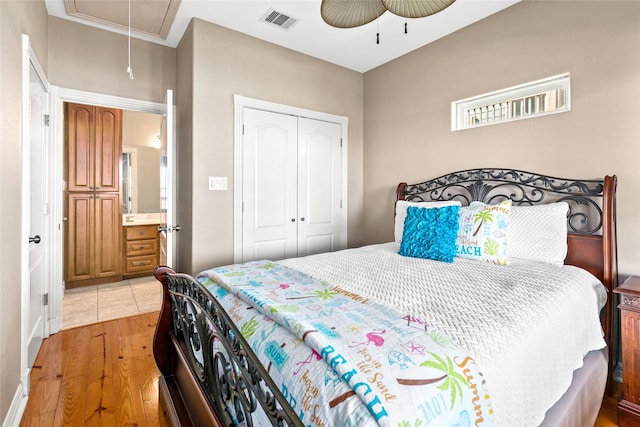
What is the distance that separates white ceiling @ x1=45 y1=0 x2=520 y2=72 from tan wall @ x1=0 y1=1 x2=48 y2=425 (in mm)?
1098

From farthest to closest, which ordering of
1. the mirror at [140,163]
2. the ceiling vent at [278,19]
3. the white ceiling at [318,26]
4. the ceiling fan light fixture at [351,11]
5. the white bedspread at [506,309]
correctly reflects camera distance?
the mirror at [140,163], the ceiling vent at [278,19], the white ceiling at [318,26], the ceiling fan light fixture at [351,11], the white bedspread at [506,309]

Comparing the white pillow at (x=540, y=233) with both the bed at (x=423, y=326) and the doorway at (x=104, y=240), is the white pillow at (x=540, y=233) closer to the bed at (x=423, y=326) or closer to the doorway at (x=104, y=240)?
the bed at (x=423, y=326)

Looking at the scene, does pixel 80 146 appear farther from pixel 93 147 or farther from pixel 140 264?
pixel 140 264

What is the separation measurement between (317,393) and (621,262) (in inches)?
91.4

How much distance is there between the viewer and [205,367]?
51.5 inches

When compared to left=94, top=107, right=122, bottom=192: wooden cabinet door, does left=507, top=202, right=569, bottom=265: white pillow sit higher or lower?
lower

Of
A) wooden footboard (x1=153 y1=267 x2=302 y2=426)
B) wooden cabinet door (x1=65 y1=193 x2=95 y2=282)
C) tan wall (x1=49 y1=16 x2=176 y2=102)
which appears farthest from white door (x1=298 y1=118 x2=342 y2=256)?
wooden cabinet door (x1=65 y1=193 x2=95 y2=282)

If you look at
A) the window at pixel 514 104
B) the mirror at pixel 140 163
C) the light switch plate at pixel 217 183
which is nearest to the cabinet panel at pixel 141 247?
the mirror at pixel 140 163

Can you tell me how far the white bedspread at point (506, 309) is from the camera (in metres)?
1.06

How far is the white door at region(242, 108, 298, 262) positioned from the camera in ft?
10.3

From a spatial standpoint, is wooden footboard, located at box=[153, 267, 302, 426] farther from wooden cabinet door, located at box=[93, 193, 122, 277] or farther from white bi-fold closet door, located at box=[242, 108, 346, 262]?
wooden cabinet door, located at box=[93, 193, 122, 277]

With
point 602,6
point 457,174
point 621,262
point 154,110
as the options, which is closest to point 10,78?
point 154,110

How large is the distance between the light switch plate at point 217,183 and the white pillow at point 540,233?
7.53ft

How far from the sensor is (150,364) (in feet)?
7.67
